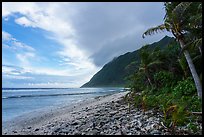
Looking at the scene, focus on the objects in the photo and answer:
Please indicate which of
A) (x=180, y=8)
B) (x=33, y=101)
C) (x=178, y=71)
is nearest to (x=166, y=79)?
(x=178, y=71)

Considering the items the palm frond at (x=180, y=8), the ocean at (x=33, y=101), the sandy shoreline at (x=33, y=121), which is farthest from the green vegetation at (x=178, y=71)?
the ocean at (x=33, y=101)

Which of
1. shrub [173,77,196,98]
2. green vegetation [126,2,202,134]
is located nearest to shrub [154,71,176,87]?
green vegetation [126,2,202,134]

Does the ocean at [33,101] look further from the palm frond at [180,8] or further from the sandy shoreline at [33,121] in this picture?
the palm frond at [180,8]

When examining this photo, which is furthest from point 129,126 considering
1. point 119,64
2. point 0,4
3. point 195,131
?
point 119,64

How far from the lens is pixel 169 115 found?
925 cm

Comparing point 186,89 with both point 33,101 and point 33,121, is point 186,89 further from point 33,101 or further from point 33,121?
point 33,101

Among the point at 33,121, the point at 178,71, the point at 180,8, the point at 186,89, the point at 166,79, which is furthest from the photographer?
the point at 178,71

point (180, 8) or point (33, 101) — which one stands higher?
point (180, 8)

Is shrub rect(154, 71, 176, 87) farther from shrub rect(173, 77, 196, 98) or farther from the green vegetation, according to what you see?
shrub rect(173, 77, 196, 98)

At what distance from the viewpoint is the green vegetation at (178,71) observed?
9085mm

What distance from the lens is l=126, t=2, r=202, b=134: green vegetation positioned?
9085 millimetres

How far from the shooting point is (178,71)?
17875mm

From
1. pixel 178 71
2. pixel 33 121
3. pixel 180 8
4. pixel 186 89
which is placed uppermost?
pixel 180 8

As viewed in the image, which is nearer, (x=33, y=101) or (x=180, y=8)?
(x=180, y=8)
